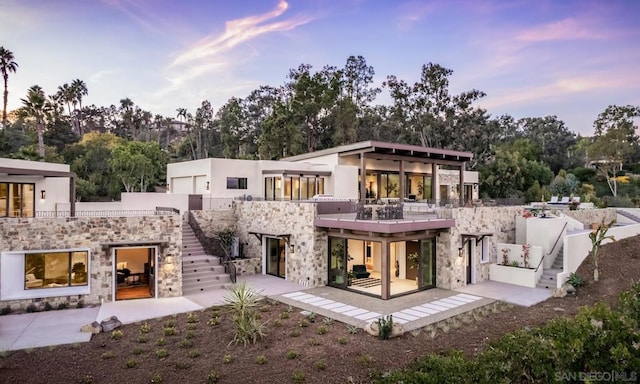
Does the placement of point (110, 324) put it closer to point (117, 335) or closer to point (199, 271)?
point (117, 335)

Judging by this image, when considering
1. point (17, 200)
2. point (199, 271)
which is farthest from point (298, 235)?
point (17, 200)

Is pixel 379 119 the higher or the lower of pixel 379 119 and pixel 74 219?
the higher

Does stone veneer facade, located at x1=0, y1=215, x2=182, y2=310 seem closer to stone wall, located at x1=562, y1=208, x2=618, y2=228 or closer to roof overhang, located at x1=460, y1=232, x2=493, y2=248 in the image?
roof overhang, located at x1=460, y1=232, x2=493, y2=248

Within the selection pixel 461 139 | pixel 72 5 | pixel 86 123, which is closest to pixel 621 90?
pixel 461 139

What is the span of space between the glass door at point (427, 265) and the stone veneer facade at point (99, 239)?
911cm

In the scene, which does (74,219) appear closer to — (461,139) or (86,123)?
(461,139)

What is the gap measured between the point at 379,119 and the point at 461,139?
9684 millimetres

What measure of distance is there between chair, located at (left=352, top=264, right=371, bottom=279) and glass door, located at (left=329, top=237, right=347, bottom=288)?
67 centimetres

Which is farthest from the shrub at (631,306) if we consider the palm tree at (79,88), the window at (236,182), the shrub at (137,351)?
the palm tree at (79,88)

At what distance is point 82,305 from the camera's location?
489 inches

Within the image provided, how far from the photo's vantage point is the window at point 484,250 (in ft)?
55.1

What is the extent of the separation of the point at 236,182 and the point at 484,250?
14.2m

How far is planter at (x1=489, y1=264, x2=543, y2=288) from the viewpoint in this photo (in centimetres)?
1552

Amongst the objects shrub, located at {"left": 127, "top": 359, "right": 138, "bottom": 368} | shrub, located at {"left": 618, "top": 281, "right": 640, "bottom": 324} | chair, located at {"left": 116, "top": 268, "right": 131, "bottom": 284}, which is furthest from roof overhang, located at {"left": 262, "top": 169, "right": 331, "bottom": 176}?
shrub, located at {"left": 618, "top": 281, "right": 640, "bottom": 324}
